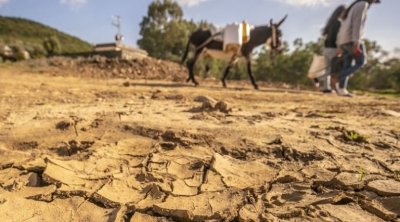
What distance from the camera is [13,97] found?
5.25 m

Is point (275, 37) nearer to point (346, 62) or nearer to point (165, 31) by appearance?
point (346, 62)

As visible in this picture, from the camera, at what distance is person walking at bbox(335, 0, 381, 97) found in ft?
24.3

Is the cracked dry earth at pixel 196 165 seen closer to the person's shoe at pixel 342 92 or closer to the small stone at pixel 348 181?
the small stone at pixel 348 181

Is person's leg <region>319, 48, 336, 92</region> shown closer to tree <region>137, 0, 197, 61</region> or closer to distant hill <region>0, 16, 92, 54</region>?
tree <region>137, 0, 197, 61</region>

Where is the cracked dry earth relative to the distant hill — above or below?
below

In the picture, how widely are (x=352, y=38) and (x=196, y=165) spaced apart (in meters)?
5.76

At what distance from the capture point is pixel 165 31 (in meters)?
27.5

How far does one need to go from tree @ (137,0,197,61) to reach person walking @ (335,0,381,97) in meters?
18.1

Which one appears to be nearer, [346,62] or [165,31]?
[346,62]

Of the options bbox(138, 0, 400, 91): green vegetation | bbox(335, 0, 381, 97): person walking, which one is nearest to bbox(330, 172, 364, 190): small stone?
bbox(335, 0, 381, 97): person walking

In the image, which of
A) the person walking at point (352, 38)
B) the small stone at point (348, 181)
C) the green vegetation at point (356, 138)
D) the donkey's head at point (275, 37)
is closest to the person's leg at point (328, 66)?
the person walking at point (352, 38)

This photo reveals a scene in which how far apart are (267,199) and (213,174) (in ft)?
1.58

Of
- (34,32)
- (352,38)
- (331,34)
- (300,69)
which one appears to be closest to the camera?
(352,38)

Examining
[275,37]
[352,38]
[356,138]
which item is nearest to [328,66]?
[352,38]
